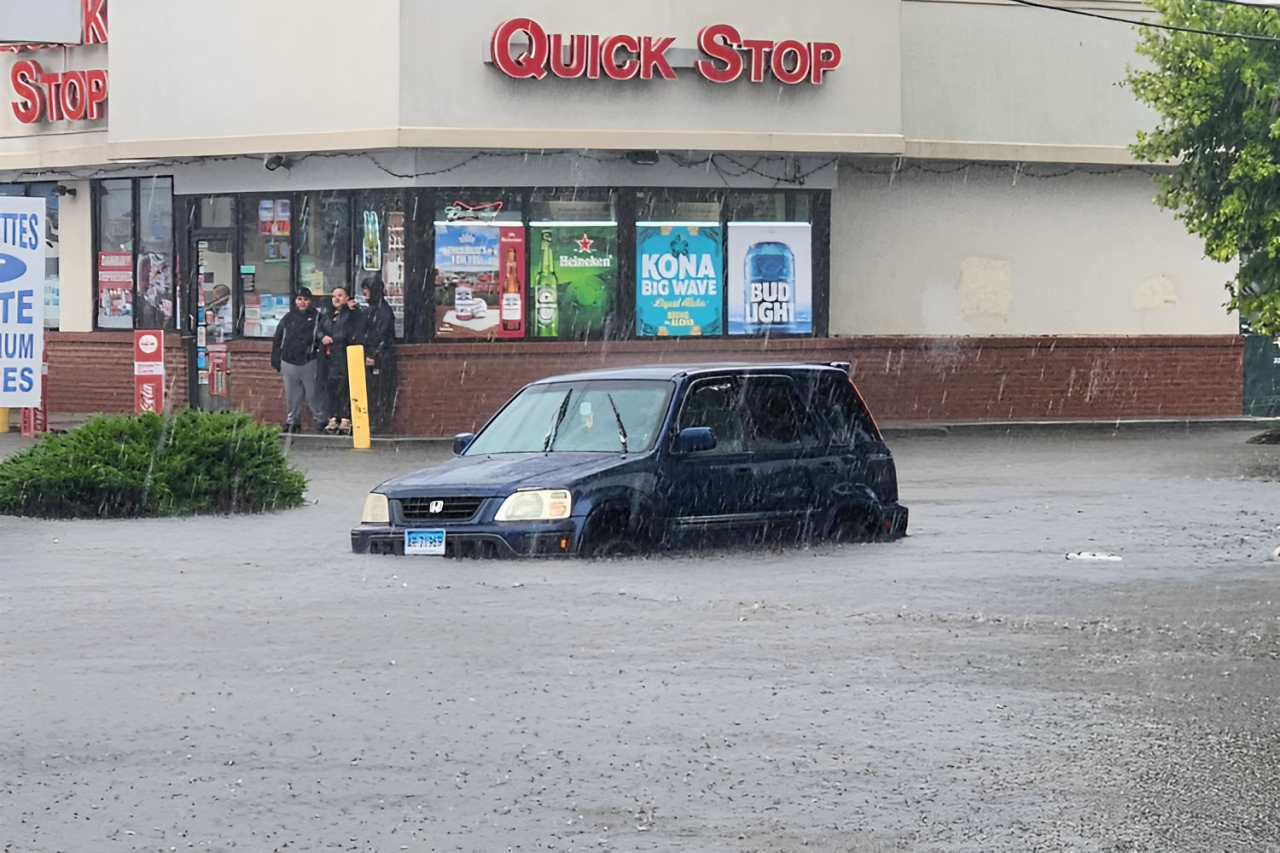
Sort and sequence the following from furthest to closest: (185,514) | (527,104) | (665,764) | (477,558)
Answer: (527,104) < (185,514) < (477,558) < (665,764)

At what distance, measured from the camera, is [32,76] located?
36.2 metres

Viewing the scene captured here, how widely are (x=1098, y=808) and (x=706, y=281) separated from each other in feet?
82.5

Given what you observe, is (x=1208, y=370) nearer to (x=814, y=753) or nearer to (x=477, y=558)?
(x=477, y=558)

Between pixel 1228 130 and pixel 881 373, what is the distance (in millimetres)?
6641

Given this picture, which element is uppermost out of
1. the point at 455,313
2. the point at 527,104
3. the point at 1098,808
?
the point at 527,104

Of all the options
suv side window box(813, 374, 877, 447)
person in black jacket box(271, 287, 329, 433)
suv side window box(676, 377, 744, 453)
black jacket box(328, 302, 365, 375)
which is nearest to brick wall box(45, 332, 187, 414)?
person in black jacket box(271, 287, 329, 433)

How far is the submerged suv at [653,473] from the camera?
14.6 meters

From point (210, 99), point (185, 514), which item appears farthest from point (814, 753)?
point (210, 99)

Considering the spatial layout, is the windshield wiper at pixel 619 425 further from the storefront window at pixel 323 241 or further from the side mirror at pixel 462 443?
the storefront window at pixel 323 241

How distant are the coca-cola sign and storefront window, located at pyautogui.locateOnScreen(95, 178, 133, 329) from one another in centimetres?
823

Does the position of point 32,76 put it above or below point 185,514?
above

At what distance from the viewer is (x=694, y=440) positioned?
15.1 metres

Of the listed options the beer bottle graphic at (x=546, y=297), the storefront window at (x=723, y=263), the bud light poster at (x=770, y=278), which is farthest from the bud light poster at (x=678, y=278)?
the beer bottle graphic at (x=546, y=297)

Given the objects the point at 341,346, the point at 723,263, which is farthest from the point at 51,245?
the point at 723,263
